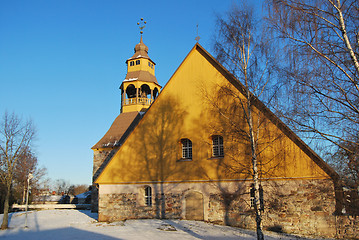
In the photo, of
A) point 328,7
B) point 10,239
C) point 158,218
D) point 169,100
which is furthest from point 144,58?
point 328,7

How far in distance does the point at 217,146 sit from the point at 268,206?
12.8ft

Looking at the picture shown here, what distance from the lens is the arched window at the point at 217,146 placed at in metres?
14.5

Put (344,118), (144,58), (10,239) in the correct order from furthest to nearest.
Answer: (144,58), (10,239), (344,118)

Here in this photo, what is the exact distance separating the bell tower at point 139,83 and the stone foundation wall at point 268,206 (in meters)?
12.7

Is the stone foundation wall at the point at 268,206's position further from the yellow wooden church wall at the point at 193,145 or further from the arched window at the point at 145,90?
the arched window at the point at 145,90

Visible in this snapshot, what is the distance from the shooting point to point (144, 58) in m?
28.9

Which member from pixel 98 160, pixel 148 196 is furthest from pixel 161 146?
pixel 98 160

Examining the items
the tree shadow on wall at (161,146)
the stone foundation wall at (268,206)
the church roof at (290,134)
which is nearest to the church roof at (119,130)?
the tree shadow on wall at (161,146)

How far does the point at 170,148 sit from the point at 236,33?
7.24 meters

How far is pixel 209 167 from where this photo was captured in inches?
555

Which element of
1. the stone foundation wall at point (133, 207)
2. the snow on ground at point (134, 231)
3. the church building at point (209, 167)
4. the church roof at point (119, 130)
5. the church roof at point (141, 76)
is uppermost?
the church roof at point (141, 76)

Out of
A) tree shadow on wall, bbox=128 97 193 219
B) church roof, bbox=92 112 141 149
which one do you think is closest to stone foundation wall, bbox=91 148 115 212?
church roof, bbox=92 112 141 149

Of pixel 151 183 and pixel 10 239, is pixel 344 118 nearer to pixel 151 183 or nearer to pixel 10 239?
pixel 151 183

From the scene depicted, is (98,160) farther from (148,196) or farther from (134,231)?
(134,231)
